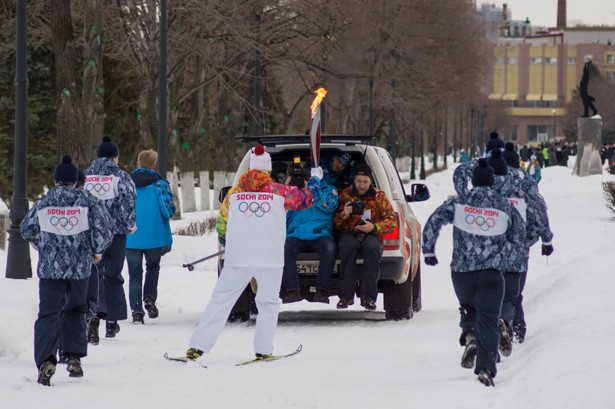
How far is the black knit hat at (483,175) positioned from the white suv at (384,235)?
307cm

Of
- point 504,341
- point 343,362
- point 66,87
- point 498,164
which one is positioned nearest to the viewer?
point 498,164

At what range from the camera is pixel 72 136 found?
77.4 feet

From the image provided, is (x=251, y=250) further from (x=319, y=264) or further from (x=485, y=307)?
(x=319, y=264)

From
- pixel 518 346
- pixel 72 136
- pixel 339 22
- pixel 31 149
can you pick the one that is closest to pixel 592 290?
pixel 518 346

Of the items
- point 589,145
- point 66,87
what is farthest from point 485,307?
point 589,145

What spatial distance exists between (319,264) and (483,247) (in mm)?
3580

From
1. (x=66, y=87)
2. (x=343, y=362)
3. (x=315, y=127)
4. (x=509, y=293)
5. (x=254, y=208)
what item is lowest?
(x=343, y=362)

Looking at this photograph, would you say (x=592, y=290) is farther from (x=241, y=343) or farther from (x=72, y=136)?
(x=72, y=136)

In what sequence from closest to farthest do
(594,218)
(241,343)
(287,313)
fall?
(241,343), (287,313), (594,218)

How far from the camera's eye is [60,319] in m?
9.69

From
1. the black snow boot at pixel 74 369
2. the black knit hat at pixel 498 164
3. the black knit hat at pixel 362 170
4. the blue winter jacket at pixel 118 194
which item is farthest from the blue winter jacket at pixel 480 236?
the blue winter jacket at pixel 118 194

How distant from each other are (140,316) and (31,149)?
28450mm

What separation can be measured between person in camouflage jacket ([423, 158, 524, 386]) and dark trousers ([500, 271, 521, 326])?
1.04 metres

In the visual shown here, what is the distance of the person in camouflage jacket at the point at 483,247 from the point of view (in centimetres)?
932
